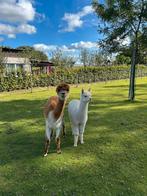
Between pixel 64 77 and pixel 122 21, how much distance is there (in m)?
15.9

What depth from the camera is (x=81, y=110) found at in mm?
6395

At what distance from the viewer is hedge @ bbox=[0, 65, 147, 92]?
23.8 metres

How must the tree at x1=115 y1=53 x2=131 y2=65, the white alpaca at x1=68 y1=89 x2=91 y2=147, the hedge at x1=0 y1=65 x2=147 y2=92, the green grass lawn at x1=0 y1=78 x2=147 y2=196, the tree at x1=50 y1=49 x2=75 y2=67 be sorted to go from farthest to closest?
the tree at x1=50 y1=49 x2=75 y2=67, the hedge at x1=0 y1=65 x2=147 y2=92, the tree at x1=115 y1=53 x2=131 y2=65, the white alpaca at x1=68 y1=89 x2=91 y2=147, the green grass lawn at x1=0 y1=78 x2=147 y2=196

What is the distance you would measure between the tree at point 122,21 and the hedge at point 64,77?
11027mm

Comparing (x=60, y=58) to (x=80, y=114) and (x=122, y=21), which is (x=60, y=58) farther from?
(x=80, y=114)

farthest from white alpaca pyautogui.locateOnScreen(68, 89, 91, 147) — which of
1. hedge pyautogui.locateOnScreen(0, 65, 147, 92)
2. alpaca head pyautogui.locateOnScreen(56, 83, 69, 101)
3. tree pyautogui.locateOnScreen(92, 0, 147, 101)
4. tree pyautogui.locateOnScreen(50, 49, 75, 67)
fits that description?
tree pyautogui.locateOnScreen(50, 49, 75, 67)

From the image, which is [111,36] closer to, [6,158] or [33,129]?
[33,129]

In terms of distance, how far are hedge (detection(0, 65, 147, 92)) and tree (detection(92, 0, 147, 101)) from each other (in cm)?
1103

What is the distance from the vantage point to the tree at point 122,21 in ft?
45.9

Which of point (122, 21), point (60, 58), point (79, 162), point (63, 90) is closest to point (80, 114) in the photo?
point (63, 90)

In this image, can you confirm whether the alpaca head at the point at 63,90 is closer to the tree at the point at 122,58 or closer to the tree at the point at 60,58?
the tree at the point at 122,58

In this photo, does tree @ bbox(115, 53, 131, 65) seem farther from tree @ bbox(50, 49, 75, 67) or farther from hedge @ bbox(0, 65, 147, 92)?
tree @ bbox(50, 49, 75, 67)

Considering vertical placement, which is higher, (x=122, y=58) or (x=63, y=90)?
(x=122, y=58)

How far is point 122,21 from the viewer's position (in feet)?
47.3
